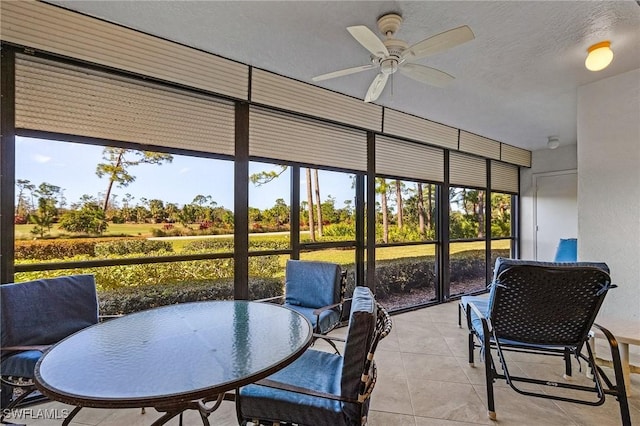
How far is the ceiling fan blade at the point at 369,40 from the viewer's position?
1.70 metres

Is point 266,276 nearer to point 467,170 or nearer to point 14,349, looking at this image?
point 14,349

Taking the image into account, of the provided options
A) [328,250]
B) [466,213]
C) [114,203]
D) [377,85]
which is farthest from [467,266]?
[114,203]

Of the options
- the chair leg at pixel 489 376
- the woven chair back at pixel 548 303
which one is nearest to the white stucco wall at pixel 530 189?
the woven chair back at pixel 548 303

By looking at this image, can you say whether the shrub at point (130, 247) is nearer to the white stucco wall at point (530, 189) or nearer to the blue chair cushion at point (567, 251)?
the blue chair cushion at point (567, 251)

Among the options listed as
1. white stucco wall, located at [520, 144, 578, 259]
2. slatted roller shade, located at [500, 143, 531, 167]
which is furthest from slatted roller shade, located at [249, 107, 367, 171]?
white stucco wall, located at [520, 144, 578, 259]

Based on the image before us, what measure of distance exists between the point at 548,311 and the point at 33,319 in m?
A: 3.39

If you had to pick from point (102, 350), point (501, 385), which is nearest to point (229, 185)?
point (102, 350)

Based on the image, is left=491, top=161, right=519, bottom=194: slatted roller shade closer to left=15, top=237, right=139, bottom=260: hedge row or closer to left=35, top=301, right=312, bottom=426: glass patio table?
left=35, top=301, right=312, bottom=426: glass patio table

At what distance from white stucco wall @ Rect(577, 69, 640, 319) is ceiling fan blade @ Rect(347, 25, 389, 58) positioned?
2.68 meters

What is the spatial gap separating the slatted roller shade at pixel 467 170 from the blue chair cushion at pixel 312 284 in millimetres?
3180

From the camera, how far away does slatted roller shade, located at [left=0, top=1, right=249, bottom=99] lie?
205 centimetres

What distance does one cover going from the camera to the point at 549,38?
2.39 m

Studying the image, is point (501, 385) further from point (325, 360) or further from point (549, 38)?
point (549, 38)

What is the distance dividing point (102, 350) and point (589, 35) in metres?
3.89
